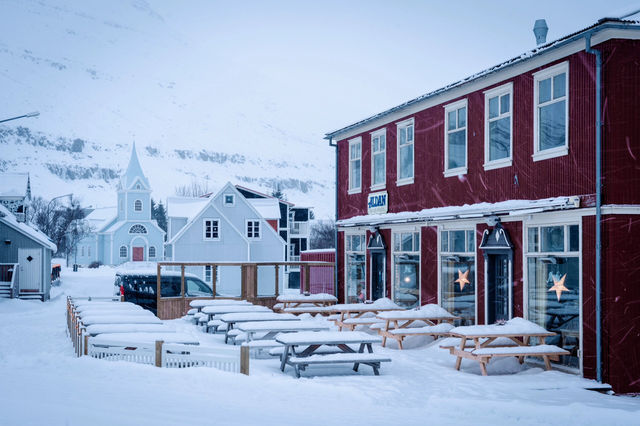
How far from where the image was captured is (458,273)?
1655cm

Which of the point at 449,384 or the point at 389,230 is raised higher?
the point at 389,230

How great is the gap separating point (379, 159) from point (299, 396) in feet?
40.3

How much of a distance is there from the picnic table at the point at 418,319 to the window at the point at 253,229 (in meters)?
34.2

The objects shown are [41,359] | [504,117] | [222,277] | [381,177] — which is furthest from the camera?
[222,277]

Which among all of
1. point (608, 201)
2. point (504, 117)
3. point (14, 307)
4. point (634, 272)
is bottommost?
point (14, 307)

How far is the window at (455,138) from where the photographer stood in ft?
54.2

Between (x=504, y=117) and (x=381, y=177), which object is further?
(x=381, y=177)

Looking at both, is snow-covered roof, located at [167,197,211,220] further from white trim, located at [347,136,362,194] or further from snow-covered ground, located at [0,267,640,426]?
snow-covered ground, located at [0,267,640,426]

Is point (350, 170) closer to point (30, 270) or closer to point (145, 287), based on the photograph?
point (145, 287)

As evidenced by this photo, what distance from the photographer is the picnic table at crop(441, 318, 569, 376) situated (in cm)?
1229

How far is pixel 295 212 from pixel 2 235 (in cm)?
3789

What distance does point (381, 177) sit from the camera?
20938 mm

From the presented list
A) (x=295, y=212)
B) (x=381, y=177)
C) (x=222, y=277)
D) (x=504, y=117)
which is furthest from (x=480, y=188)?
(x=295, y=212)

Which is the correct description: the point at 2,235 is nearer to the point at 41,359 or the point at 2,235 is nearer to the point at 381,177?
the point at 381,177
